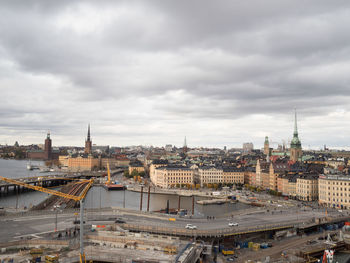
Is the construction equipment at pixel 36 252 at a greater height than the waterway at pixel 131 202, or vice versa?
the construction equipment at pixel 36 252

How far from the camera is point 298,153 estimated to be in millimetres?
126062

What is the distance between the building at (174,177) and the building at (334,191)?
3701 cm

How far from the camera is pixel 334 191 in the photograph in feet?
209

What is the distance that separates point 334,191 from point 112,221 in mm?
42313

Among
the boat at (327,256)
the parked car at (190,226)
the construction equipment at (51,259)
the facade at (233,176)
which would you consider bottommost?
the boat at (327,256)

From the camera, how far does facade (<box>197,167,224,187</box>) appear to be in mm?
99062

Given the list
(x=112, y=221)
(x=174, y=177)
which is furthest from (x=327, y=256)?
(x=174, y=177)

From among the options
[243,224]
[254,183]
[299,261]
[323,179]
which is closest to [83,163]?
[254,183]

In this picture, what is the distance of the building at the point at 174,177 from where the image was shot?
96.2 metres

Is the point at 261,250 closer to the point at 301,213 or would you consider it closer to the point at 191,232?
the point at 191,232

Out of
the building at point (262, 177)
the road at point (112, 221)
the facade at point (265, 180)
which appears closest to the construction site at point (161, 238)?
the road at point (112, 221)

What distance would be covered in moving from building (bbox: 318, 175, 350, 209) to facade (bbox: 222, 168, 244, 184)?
3530 cm

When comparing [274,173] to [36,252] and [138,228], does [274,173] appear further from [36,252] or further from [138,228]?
[36,252]

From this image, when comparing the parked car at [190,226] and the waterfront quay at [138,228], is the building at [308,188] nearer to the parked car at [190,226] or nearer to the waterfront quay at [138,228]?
the waterfront quay at [138,228]
